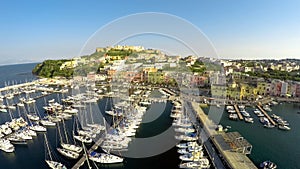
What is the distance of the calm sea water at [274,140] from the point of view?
297 inches

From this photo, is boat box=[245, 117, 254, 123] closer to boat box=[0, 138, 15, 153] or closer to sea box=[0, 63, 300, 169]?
sea box=[0, 63, 300, 169]

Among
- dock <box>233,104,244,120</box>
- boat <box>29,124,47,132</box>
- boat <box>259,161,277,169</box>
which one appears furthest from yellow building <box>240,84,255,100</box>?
boat <box>29,124,47,132</box>

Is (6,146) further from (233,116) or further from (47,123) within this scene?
(233,116)

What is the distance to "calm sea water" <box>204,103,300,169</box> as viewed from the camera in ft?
24.8

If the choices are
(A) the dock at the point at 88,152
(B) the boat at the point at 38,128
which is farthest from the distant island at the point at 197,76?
(B) the boat at the point at 38,128

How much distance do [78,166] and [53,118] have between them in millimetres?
5132

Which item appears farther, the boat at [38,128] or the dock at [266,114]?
the dock at [266,114]

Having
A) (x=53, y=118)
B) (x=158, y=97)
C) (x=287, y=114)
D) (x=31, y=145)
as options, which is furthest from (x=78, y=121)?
(x=287, y=114)

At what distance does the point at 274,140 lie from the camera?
30.0 feet

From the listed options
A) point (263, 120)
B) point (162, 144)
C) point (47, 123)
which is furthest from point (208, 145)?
point (47, 123)

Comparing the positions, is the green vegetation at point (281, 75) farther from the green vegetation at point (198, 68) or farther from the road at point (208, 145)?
the road at point (208, 145)

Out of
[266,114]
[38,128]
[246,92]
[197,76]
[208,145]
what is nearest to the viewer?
[208,145]

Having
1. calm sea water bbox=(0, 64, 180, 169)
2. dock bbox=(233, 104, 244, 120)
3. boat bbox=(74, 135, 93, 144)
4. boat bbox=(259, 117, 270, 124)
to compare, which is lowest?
calm sea water bbox=(0, 64, 180, 169)

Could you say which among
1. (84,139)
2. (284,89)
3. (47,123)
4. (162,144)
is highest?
(284,89)
